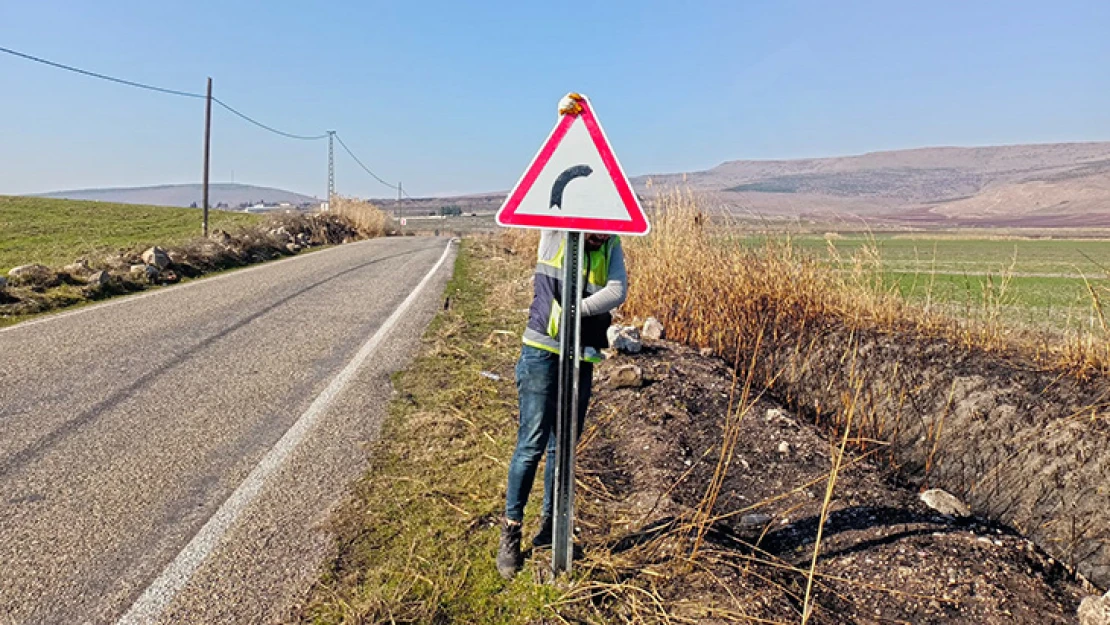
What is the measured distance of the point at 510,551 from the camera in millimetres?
3137

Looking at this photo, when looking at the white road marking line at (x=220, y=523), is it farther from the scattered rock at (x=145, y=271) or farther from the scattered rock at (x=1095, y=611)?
the scattered rock at (x=145, y=271)

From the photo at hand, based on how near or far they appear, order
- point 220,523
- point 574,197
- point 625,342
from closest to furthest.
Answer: point 574,197 < point 220,523 < point 625,342

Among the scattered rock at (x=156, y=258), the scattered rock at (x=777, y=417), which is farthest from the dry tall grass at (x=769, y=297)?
the scattered rock at (x=156, y=258)

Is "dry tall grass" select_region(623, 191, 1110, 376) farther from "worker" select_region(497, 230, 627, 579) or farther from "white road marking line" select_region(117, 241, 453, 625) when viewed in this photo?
"worker" select_region(497, 230, 627, 579)

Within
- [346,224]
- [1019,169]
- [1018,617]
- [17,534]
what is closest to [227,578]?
[17,534]

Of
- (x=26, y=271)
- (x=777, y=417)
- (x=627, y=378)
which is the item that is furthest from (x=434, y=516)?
(x=26, y=271)

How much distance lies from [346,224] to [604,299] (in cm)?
3163

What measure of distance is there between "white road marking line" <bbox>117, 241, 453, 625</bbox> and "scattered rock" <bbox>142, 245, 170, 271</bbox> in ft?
30.0

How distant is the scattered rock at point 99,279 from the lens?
36.4ft

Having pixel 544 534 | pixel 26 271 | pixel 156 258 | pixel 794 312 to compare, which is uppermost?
pixel 156 258

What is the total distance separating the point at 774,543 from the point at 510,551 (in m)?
1.48

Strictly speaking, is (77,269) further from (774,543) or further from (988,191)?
(988,191)

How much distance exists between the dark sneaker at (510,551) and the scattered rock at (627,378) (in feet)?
9.14

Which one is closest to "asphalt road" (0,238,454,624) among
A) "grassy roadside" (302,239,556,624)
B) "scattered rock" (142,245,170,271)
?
"grassy roadside" (302,239,556,624)
